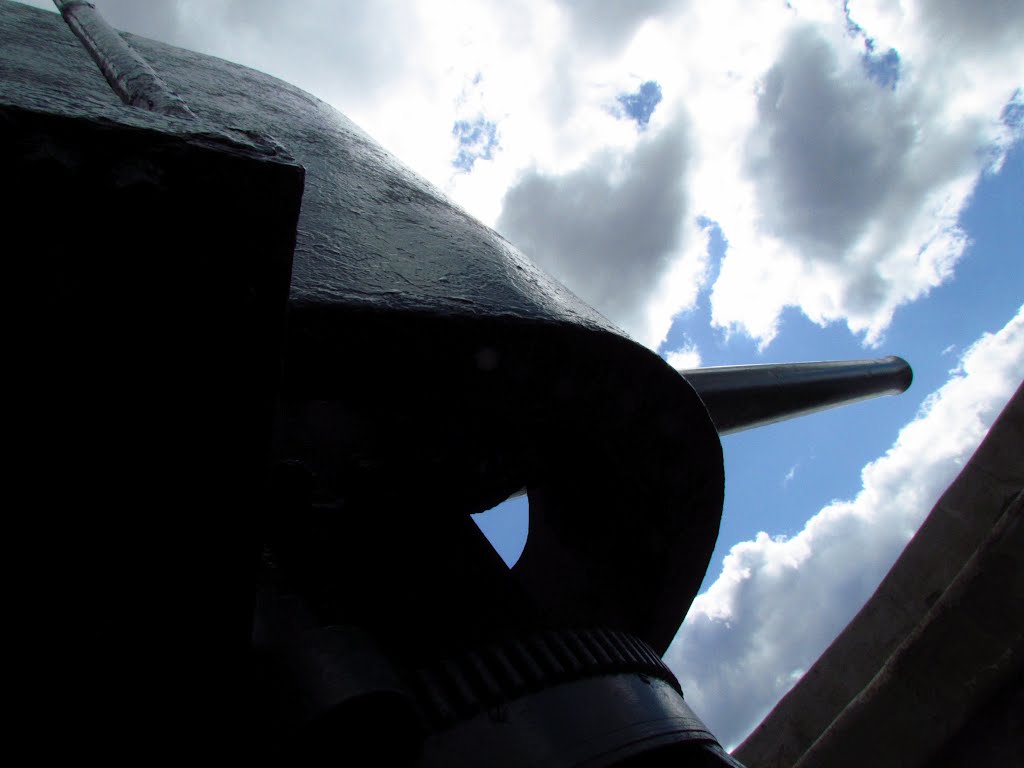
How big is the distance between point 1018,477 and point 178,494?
555cm

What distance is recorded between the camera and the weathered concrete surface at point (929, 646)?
347 cm

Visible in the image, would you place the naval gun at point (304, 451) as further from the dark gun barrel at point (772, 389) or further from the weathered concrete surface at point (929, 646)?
the weathered concrete surface at point (929, 646)

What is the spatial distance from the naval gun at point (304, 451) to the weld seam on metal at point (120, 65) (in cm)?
1

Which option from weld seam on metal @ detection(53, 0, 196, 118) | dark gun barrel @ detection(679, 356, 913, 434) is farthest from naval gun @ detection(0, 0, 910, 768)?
dark gun barrel @ detection(679, 356, 913, 434)

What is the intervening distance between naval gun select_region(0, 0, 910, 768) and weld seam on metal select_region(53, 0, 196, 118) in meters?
0.01

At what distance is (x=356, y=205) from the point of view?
4.32 ft

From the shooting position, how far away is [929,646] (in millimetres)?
3621

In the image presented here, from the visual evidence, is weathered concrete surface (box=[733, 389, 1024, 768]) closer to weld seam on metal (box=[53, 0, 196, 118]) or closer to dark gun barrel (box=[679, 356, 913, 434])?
dark gun barrel (box=[679, 356, 913, 434])

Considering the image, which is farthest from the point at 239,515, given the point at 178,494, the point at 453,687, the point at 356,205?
the point at 356,205

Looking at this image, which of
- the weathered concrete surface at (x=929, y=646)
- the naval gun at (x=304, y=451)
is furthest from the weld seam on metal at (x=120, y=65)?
the weathered concrete surface at (x=929, y=646)

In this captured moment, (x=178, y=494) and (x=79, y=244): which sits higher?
(x=79, y=244)

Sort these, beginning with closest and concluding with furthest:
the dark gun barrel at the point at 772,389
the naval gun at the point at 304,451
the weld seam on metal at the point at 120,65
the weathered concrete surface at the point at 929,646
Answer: the naval gun at the point at 304,451
the weld seam on metal at the point at 120,65
the dark gun barrel at the point at 772,389
the weathered concrete surface at the point at 929,646

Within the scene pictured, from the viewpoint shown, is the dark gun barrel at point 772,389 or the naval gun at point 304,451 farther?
the dark gun barrel at point 772,389

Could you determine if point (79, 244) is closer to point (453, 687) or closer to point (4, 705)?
point (4, 705)
